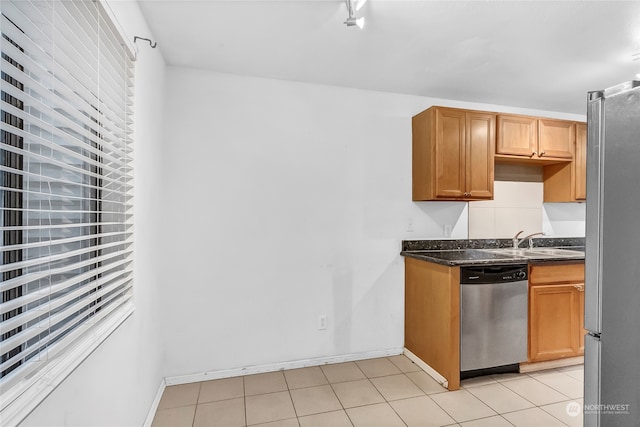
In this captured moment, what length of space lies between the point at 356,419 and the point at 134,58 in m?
2.50

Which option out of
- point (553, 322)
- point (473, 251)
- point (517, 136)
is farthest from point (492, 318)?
point (517, 136)

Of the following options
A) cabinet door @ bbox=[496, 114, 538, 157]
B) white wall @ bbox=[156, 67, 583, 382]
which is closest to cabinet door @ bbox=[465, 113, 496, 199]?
cabinet door @ bbox=[496, 114, 538, 157]

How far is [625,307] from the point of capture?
2.75 feet

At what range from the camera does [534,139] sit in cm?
307

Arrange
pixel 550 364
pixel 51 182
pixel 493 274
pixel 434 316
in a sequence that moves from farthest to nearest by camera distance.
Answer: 1. pixel 550 364
2. pixel 434 316
3. pixel 493 274
4. pixel 51 182

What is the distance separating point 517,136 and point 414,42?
1.57 m

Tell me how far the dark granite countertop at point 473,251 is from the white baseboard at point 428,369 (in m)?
0.89

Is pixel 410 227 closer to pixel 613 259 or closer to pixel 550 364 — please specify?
pixel 550 364

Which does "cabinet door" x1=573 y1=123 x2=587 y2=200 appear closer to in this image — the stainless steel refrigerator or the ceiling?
the ceiling

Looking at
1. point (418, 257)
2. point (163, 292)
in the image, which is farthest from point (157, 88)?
point (418, 257)

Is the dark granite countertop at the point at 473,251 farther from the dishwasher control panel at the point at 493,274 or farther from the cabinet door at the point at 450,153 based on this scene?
the cabinet door at the point at 450,153

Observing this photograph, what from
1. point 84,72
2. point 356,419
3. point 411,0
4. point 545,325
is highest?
point 411,0

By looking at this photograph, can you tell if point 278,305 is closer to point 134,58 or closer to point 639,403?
point 134,58

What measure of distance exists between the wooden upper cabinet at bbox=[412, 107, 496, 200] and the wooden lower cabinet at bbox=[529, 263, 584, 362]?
2.74ft
